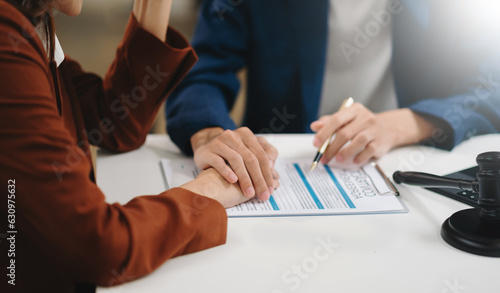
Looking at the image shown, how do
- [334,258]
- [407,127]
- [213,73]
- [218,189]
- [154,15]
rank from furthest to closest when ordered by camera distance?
1. [213,73]
2. [407,127]
3. [154,15]
4. [218,189]
5. [334,258]

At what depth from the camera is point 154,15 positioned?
0.93m

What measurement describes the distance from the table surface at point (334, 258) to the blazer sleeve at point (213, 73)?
10.0 inches

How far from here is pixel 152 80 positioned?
0.97m

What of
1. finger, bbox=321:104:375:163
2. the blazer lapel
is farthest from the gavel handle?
the blazer lapel

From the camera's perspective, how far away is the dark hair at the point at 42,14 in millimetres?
618

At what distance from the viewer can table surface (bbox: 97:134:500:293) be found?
588 mm

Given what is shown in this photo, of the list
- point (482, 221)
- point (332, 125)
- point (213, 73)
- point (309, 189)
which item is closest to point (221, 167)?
point (309, 189)

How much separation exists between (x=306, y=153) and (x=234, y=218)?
13.0 inches

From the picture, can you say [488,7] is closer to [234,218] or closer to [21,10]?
[234,218]

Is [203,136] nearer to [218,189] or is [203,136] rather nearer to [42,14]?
[218,189]

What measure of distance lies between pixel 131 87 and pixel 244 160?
32 centimetres

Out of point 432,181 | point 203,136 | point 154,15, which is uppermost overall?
point 154,15

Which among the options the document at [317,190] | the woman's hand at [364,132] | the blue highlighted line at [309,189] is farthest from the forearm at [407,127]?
the blue highlighted line at [309,189]

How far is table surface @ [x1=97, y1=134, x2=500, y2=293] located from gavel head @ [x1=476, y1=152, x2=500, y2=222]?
0.23ft
